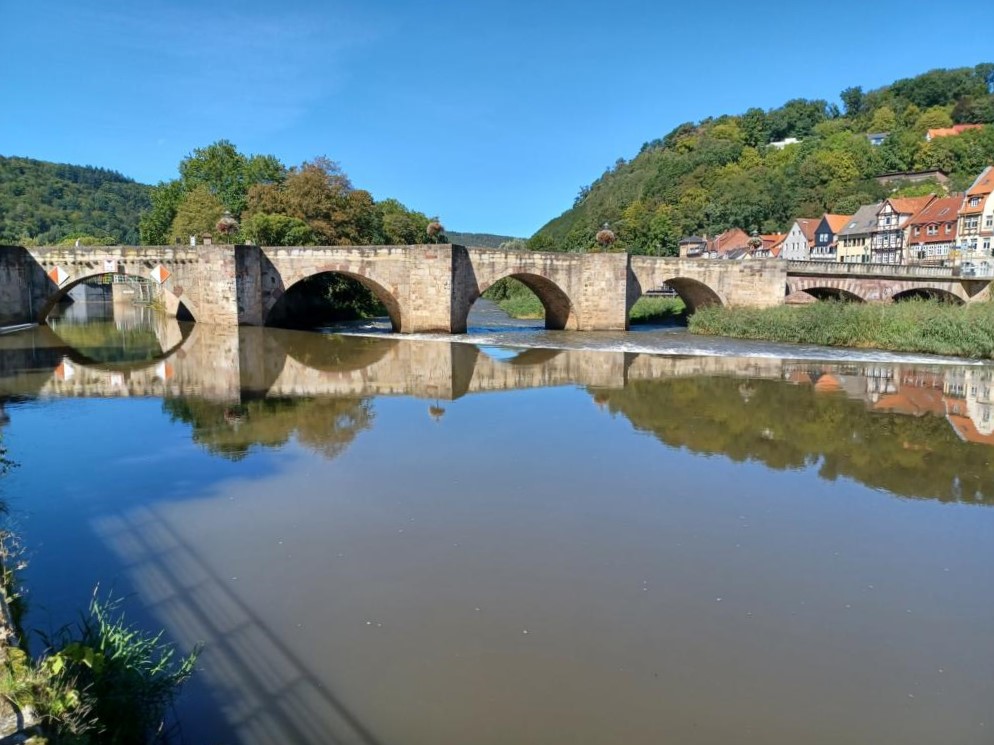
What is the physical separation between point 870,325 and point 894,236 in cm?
5293

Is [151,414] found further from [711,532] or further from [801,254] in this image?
[801,254]

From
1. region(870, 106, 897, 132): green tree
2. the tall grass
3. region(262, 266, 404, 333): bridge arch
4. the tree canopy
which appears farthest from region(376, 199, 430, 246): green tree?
region(870, 106, 897, 132): green tree

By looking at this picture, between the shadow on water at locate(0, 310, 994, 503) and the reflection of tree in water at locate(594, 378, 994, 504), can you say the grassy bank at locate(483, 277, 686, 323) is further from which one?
the reflection of tree in water at locate(594, 378, 994, 504)

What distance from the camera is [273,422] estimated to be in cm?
1234

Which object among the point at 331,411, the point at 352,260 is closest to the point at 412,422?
the point at 331,411

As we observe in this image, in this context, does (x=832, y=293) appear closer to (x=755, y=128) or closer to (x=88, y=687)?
(x=88, y=687)

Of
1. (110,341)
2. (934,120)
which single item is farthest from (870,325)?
(934,120)

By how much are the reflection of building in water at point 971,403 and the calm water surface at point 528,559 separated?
0.22 metres

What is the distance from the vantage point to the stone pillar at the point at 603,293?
109 feet

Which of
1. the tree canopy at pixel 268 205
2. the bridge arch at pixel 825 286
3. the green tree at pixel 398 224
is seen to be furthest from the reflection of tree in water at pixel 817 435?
the green tree at pixel 398 224

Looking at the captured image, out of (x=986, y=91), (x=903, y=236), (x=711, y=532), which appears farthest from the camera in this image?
(x=986, y=91)

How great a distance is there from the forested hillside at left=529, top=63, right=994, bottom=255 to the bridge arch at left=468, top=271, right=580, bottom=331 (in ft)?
128

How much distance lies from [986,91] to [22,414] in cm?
15147

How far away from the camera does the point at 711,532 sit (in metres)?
7.64
